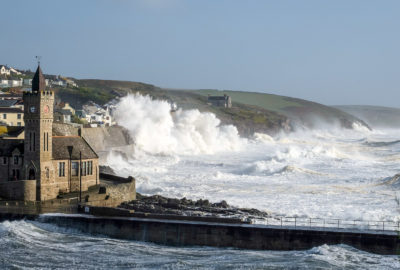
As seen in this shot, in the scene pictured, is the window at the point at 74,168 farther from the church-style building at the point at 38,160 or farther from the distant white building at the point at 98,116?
the distant white building at the point at 98,116

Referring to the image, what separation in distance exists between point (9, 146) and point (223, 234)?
13.7 meters

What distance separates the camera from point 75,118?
3174 inches

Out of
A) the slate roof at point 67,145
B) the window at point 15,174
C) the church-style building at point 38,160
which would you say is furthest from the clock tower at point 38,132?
the slate roof at point 67,145

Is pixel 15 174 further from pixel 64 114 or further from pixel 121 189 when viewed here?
pixel 64 114

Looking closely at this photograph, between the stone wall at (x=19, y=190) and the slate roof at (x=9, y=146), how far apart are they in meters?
2.20

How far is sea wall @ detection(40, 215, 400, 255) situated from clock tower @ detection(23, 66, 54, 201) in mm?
3991

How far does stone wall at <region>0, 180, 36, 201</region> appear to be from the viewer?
32.8 m

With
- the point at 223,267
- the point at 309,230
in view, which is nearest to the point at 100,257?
the point at 223,267

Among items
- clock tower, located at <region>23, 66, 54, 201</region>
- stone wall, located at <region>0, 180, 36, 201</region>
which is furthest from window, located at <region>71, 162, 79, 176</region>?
stone wall, located at <region>0, 180, 36, 201</region>

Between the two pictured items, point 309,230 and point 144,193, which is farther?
point 144,193

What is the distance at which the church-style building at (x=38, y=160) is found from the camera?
3319cm

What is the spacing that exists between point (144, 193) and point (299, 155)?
3544 cm

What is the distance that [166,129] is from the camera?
89125mm

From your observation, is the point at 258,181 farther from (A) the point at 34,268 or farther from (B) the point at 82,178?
(A) the point at 34,268
